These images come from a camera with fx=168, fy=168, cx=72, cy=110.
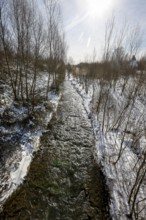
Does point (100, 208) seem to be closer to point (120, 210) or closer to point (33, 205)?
point (120, 210)

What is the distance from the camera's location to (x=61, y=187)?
4.46m

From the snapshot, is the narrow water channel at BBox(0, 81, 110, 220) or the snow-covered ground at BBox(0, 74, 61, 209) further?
the snow-covered ground at BBox(0, 74, 61, 209)

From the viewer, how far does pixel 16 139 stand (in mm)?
6367

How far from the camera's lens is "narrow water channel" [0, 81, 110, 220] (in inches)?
147

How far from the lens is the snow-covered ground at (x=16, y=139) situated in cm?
449

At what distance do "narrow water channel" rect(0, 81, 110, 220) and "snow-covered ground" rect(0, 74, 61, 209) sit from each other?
24 centimetres

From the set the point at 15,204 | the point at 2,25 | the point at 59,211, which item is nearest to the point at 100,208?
the point at 59,211

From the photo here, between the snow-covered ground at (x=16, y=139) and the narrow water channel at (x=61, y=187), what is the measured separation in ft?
0.79

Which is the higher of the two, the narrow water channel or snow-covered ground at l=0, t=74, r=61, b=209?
snow-covered ground at l=0, t=74, r=61, b=209

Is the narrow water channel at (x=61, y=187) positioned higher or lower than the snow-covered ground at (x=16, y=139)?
lower

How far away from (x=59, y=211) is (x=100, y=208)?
946mm

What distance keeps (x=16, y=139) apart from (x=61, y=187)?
2.81m

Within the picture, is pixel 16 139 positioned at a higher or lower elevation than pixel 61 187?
higher

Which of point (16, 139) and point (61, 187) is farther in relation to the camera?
point (16, 139)
